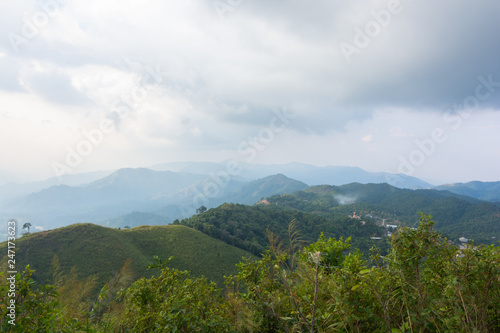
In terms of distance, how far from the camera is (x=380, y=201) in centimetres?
18212

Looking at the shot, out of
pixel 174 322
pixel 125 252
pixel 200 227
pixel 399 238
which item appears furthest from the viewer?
pixel 200 227

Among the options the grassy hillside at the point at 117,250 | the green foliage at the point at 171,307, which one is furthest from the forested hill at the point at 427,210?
the green foliage at the point at 171,307

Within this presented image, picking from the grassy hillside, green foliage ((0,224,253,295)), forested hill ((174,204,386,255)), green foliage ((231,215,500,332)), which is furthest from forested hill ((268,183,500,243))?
green foliage ((231,215,500,332))

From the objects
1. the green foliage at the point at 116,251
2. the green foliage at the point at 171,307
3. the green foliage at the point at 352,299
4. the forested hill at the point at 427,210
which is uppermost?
the green foliage at the point at 352,299

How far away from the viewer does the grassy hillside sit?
128ft

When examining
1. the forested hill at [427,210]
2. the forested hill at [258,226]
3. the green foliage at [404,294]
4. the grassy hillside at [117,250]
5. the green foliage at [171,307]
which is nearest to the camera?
the green foliage at [404,294]

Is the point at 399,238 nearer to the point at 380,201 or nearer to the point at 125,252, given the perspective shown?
the point at 125,252

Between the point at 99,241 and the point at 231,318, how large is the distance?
54.2 metres

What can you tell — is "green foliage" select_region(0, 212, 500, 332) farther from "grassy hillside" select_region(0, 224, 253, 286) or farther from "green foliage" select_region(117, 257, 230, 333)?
"grassy hillside" select_region(0, 224, 253, 286)

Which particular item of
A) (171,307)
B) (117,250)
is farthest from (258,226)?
(171,307)

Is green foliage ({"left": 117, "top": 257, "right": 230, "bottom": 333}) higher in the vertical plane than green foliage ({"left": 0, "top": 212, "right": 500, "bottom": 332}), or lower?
lower

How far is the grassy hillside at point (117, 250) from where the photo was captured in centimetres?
3891

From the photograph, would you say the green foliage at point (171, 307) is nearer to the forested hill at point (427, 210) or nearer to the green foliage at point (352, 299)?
the green foliage at point (352, 299)

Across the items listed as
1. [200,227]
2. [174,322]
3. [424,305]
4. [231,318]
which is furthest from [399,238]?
[200,227]
